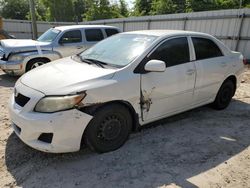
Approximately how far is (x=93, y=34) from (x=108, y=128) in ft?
20.6

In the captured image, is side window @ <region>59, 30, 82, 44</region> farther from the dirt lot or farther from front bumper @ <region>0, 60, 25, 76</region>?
the dirt lot

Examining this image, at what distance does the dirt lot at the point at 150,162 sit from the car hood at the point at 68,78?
3.16 feet

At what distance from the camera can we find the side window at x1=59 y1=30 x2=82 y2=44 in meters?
8.64

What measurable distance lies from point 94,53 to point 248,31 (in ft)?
30.9

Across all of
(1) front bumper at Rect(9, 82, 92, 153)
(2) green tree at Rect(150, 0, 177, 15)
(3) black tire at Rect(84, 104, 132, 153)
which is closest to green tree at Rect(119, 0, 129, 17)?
(2) green tree at Rect(150, 0, 177, 15)

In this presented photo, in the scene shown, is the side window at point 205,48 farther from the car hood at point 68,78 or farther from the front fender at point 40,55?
the front fender at point 40,55

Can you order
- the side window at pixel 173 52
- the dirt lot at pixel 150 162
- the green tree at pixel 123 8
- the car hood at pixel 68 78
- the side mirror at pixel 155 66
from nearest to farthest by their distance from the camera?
the dirt lot at pixel 150 162 < the car hood at pixel 68 78 < the side mirror at pixel 155 66 < the side window at pixel 173 52 < the green tree at pixel 123 8

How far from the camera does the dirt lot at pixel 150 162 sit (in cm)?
313

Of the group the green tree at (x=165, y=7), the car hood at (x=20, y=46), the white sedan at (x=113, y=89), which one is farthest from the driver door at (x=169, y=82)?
the green tree at (x=165, y=7)

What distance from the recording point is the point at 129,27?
18.1 m

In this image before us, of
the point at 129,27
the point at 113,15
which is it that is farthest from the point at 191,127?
the point at 113,15

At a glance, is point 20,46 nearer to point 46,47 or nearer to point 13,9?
point 46,47

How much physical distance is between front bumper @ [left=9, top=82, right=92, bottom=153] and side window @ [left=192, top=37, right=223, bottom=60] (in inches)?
99.1

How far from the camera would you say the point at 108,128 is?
11.8 feet
